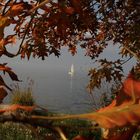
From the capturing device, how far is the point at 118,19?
6.85m

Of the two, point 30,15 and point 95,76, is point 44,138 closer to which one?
point 30,15

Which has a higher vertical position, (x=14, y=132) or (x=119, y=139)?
(x=119, y=139)

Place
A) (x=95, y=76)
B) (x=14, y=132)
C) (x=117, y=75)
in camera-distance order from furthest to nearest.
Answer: (x=14, y=132) → (x=95, y=76) → (x=117, y=75)

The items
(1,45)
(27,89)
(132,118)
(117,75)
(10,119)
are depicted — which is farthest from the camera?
(27,89)

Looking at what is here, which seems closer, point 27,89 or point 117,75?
point 117,75

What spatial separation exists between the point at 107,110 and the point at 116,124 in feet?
0.19

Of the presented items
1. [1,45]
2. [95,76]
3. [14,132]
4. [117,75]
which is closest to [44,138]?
[1,45]

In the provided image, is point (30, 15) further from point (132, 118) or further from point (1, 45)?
point (132, 118)

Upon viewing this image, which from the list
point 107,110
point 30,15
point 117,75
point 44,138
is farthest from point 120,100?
point 117,75

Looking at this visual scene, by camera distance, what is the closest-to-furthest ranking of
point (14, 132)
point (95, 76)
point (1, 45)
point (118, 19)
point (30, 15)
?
1. point (1, 45)
2. point (30, 15)
3. point (95, 76)
4. point (118, 19)
5. point (14, 132)

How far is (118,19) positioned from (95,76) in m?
1.14

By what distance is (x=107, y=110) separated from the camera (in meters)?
0.71

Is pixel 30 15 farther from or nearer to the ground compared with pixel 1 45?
farther from the ground

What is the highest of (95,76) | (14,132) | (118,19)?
(118,19)
